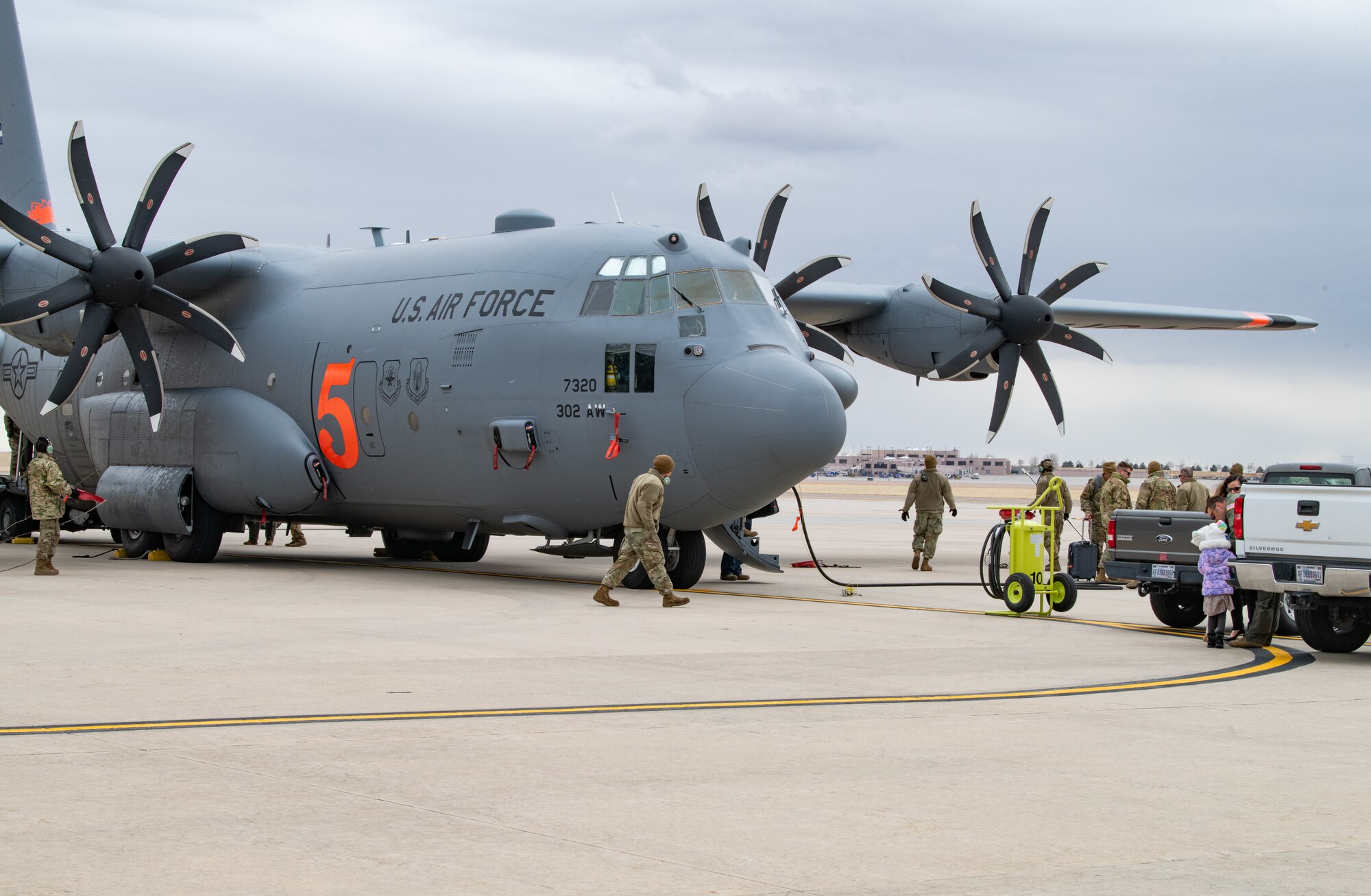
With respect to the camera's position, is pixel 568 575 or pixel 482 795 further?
pixel 568 575

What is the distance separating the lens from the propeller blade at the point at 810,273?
20703 mm

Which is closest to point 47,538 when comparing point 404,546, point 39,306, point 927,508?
point 39,306

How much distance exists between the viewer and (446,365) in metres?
18.0

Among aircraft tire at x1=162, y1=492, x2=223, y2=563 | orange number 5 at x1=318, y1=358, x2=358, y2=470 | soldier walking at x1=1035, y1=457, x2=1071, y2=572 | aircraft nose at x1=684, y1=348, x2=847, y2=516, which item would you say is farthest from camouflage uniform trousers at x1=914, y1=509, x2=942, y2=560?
aircraft tire at x1=162, y1=492, x2=223, y2=563

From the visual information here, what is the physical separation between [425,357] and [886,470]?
7097 inches

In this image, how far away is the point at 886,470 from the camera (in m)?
196

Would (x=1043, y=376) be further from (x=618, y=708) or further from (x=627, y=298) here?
(x=618, y=708)

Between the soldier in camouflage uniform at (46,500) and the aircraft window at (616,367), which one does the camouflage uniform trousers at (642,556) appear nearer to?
the aircraft window at (616,367)

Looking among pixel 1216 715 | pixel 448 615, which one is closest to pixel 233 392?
pixel 448 615

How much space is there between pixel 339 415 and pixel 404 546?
3811 mm

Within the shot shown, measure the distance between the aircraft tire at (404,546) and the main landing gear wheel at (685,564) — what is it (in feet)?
19.8

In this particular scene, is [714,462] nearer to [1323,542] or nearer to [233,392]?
[1323,542]

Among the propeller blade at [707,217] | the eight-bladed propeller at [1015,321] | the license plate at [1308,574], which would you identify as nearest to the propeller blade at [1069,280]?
the eight-bladed propeller at [1015,321]

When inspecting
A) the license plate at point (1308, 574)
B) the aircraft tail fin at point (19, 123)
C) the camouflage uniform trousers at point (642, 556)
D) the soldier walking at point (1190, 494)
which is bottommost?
the camouflage uniform trousers at point (642, 556)
